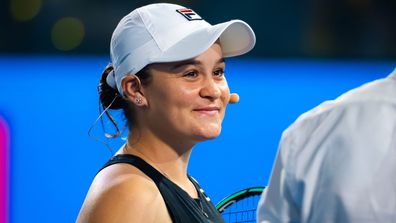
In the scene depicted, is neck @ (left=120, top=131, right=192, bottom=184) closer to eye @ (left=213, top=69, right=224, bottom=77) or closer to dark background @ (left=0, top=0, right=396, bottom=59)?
eye @ (left=213, top=69, right=224, bottom=77)

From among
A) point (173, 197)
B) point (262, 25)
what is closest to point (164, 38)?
point (173, 197)

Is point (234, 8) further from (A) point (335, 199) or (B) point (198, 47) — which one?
(A) point (335, 199)

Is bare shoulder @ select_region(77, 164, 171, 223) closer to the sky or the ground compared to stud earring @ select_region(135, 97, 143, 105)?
closer to the ground

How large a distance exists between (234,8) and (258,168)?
64 centimetres

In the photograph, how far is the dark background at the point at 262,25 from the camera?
9.02 feet

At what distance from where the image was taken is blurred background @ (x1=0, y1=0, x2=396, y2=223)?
2.62 m

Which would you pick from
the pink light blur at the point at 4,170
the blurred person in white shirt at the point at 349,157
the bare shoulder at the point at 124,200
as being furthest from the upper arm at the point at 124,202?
the pink light blur at the point at 4,170

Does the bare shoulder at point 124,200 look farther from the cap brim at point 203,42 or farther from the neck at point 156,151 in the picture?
the cap brim at point 203,42

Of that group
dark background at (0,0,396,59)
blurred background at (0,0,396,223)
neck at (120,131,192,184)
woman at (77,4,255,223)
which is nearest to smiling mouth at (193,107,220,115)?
woman at (77,4,255,223)

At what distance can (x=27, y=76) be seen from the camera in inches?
103

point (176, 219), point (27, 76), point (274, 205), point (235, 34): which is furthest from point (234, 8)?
point (274, 205)

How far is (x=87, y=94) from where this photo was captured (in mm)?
2676

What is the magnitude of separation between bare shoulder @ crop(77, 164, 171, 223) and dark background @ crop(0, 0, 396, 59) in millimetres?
1244

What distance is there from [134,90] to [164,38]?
13cm
